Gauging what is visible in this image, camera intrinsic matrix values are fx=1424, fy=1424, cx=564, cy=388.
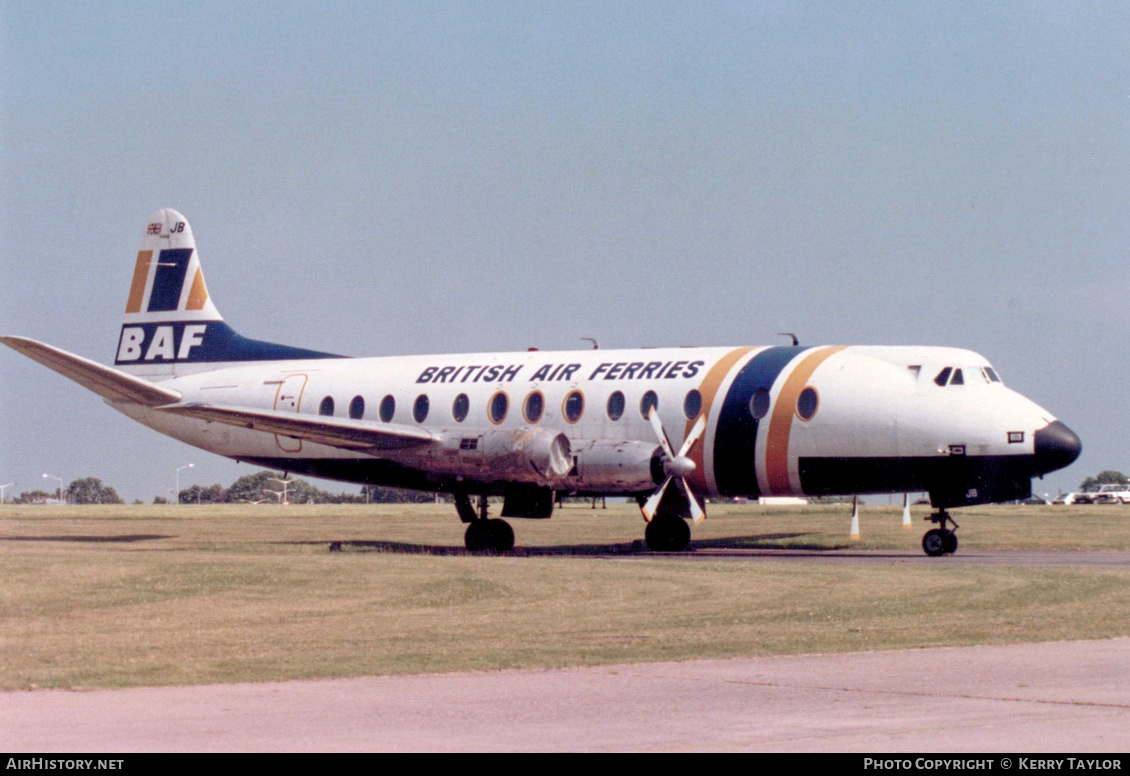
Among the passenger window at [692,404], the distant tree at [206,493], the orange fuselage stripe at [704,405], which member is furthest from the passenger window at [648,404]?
the distant tree at [206,493]

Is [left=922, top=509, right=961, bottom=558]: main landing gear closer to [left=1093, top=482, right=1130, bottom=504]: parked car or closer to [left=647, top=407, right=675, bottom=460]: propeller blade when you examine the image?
[left=647, top=407, right=675, bottom=460]: propeller blade

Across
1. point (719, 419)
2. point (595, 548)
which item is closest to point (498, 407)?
point (595, 548)

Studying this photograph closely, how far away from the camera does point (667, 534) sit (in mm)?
34969

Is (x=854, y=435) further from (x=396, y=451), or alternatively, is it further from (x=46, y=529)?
(x=46, y=529)

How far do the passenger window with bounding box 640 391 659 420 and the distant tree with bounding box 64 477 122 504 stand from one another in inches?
4621

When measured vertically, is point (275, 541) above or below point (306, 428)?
below

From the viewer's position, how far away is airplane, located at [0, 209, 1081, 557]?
31438mm

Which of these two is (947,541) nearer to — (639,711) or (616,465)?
(616,465)

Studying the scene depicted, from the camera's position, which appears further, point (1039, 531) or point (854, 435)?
point (1039, 531)

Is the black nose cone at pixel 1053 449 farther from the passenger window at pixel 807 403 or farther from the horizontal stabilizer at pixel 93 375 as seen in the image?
the horizontal stabilizer at pixel 93 375

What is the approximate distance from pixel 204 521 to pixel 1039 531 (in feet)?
90.0

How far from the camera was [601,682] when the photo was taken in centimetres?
1312
